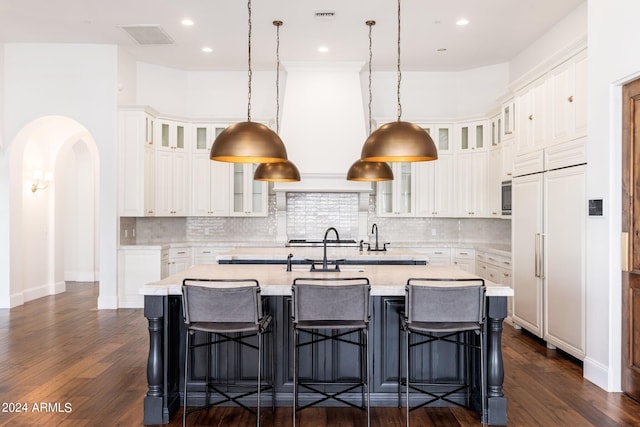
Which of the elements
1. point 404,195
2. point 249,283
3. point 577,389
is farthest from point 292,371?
point 404,195

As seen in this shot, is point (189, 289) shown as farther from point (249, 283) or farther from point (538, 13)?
point (538, 13)

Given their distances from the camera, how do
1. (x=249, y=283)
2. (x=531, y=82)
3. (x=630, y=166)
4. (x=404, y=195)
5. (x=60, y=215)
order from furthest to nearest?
(x=60, y=215)
(x=404, y=195)
(x=531, y=82)
(x=630, y=166)
(x=249, y=283)

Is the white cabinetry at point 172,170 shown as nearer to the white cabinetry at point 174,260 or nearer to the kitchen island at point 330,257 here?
the white cabinetry at point 174,260

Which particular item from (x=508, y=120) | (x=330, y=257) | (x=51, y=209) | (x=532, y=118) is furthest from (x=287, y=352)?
(x=51, y=209)

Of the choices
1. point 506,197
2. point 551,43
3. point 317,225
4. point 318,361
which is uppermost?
point 551,43

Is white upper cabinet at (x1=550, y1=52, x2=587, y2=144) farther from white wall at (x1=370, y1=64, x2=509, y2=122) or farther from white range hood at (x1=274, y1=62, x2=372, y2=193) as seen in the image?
white range hood at (x1=274, y1=62, x2=372, y2=193)

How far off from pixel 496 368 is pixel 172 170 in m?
6.11

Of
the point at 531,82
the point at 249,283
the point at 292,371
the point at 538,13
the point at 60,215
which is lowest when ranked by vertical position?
the point at 292,371

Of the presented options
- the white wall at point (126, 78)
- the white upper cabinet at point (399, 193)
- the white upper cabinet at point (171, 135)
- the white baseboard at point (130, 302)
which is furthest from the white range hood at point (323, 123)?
the white baseboard at point (130, 302)

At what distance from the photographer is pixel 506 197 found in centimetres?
674

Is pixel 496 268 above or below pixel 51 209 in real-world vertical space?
below

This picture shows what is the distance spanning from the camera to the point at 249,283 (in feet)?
11.0

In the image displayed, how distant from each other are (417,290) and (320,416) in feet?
3.88

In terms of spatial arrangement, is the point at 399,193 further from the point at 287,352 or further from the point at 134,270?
the point at 287,352
